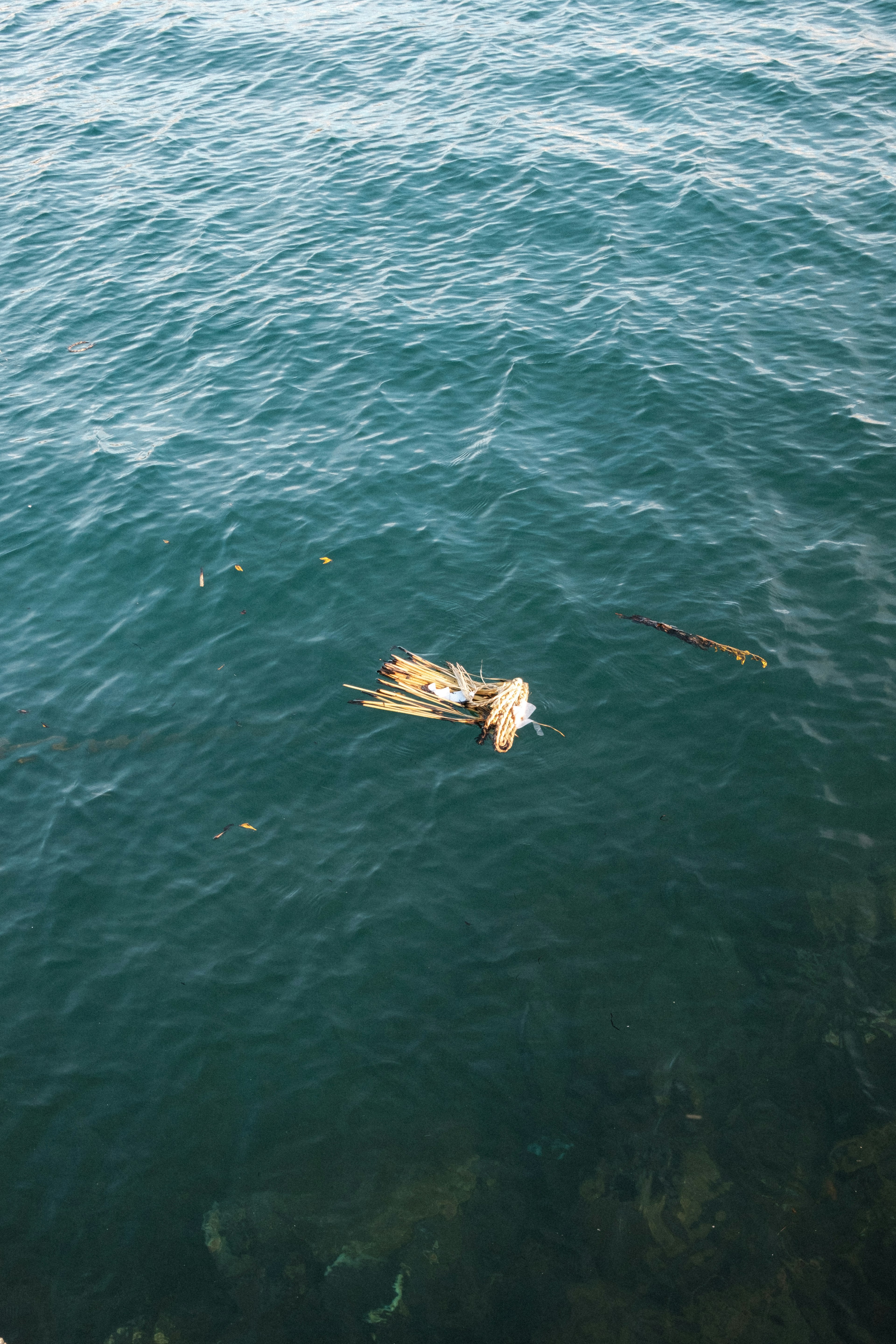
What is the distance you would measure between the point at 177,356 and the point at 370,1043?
770 inches

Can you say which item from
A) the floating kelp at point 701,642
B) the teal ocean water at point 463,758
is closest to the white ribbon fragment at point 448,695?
the teal ocean water at point 463,758

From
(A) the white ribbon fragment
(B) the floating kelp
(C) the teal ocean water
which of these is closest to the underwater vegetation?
(C) the teal ocean water

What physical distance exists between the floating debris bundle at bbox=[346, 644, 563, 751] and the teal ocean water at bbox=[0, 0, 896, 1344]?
13.7 inches

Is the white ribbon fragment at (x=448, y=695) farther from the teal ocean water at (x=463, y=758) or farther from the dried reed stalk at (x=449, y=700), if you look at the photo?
the teal ocean water at (x=463, y=758)

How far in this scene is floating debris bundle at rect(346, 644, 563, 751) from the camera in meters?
14.4

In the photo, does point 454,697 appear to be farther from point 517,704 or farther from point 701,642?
point 701,642

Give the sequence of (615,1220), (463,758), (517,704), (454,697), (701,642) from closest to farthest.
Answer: (615,1220) → (517,704) → (463,758) → (454,697) → (701,642)

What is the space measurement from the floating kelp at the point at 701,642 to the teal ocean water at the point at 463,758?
1.32ft

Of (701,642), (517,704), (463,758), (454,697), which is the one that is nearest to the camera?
(517,704)

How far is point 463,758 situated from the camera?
14.8m

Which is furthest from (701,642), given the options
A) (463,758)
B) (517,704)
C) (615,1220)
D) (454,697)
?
(615,1220)

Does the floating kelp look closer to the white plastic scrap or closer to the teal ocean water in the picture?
the teal ocean water

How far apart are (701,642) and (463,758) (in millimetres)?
4768

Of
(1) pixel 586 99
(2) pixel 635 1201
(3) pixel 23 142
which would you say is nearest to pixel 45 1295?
(2) pixel 635 1201
